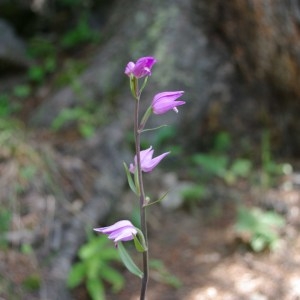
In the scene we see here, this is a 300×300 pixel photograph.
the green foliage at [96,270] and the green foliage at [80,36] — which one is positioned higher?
the green foliage at [80,36]

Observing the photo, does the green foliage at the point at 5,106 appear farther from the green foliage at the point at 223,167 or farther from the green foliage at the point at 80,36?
the green foliage at the point at 223,167

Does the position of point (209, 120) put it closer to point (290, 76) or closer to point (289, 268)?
point (290, 76)

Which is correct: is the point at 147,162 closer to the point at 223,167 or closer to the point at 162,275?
the point at 162,275

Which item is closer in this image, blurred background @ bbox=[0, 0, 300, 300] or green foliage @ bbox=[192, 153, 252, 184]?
blurred background @ bbox=[0, 0, 300, 300]

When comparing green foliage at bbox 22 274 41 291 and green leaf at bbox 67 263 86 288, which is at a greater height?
green foliage at bbox 22 274 41 291

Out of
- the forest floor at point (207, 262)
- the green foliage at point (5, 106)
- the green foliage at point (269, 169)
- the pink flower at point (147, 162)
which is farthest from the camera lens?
the green foliage at point (5, 106)

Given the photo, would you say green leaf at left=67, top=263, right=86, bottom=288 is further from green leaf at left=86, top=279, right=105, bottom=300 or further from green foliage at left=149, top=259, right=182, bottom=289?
green foliage at left=149, top=259, right=182, bottom=289

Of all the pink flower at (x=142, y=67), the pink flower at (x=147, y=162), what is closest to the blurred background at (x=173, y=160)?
the pink flower at (x=147, y=162)

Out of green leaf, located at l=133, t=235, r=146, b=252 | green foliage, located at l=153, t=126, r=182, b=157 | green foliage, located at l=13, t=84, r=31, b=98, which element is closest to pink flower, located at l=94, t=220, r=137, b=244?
green leaf, located at l=133, t=235, r=146, b=252
